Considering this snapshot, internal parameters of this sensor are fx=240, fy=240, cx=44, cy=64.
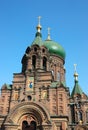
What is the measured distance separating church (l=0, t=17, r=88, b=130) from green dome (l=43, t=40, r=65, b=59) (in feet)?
16.8

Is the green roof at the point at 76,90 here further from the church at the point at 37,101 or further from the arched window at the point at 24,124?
the arched window at the point at 24,124

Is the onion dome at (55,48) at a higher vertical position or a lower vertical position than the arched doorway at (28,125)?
higher

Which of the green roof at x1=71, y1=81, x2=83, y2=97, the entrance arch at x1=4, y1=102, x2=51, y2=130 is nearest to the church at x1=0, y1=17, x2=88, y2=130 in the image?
the entrance arch at x1=4, y1=102, x2=51, y2=130

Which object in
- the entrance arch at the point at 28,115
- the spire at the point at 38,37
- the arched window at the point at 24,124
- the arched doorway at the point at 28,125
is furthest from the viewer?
the spire at the point at 38,37

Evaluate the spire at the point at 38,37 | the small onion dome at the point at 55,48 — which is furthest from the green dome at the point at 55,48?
the spire at the point at 38,37

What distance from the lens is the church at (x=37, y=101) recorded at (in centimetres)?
2611

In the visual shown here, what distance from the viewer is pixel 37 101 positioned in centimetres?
2733

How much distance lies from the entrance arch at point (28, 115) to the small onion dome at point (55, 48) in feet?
45.4

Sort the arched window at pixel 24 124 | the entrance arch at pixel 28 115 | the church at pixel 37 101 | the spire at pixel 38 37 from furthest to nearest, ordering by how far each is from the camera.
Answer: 1. the spire at pixel 38 37
2. the arched window at pixel 24 124
3. the church at pixel 37 101
4. the entrance arch at pixel 28 115

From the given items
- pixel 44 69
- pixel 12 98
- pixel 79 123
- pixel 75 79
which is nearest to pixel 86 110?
pixel 79 123

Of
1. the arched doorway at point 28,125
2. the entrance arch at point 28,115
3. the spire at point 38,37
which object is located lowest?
the arched doorway at point 28,125

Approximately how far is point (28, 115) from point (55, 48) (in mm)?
Result: 15061

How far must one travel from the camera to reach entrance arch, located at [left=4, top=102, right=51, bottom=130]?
2583 cm

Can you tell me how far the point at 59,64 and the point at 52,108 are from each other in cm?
1311
